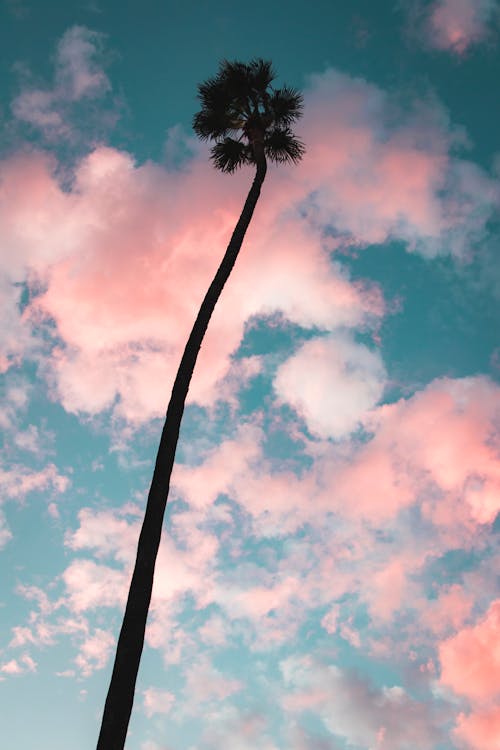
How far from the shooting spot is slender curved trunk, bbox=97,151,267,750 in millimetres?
6230

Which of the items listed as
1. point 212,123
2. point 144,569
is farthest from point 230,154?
point 144,569

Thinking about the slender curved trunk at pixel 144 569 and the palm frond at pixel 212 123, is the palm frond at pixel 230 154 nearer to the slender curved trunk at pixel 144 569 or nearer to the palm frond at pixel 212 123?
the palm frond at pixel 212 123

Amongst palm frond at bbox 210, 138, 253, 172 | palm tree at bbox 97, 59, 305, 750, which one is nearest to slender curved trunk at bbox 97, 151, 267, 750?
palm tree at bbox 97, 59, 305, 750

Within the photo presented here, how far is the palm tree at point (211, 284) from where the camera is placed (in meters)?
6.42

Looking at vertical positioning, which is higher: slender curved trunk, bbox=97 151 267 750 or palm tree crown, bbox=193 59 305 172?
palm tree crown, bbox=193 59 305 172

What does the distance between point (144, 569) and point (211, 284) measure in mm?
5717

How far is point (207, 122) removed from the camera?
15.7m

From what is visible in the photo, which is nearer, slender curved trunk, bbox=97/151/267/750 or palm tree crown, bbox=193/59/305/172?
slender curved trunk, bbox=97/151/267/750

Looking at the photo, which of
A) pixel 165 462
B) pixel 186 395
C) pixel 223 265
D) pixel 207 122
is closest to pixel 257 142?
pixel 207 122

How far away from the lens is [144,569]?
7.17 metres

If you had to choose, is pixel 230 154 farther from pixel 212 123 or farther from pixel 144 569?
pixel 144 569

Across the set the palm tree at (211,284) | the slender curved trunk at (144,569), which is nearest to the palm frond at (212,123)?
the palm tree at (211,284)

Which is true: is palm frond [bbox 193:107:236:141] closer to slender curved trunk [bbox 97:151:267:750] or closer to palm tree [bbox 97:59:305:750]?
palm tree [bbox 97:59:305:750]

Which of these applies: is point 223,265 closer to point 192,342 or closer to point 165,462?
point 192,342
